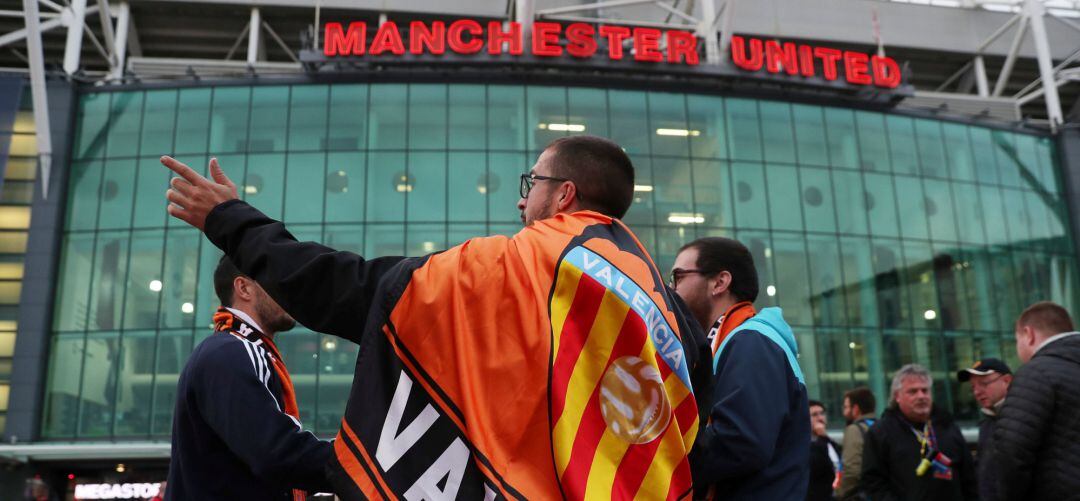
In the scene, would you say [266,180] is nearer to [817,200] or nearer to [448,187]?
[448,187]

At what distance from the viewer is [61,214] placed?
84.1 ft

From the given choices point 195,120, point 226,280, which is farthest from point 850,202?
point 226,280

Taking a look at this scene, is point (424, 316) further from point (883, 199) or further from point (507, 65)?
point (883, 199)

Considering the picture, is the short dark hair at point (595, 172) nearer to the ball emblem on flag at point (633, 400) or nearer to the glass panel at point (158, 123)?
the ball emblem on flag at point (633, 400)

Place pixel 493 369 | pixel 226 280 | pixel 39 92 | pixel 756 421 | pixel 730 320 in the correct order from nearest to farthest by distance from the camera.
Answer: pixel 493 369 → pixel 756 421 → pixel 730 320 → pixel 226 280 → pixel 39 92

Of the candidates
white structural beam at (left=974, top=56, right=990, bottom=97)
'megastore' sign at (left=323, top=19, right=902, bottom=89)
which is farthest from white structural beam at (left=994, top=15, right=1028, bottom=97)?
'megastore' sign at (left=323, top=19, right=902, bottom=89)

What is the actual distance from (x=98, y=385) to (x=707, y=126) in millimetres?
19539

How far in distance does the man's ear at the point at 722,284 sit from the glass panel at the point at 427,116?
2246 centimetres

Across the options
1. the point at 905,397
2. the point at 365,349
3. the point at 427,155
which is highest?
the point at 427,155

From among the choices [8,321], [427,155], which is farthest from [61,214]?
[427,155]

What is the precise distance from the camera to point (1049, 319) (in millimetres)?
4668

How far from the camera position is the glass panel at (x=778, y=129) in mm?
27281

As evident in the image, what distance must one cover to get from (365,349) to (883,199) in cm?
2857

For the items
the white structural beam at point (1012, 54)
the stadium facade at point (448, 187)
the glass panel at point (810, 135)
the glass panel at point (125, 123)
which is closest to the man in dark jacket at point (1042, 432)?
the stadium facade at point (448, 187)
